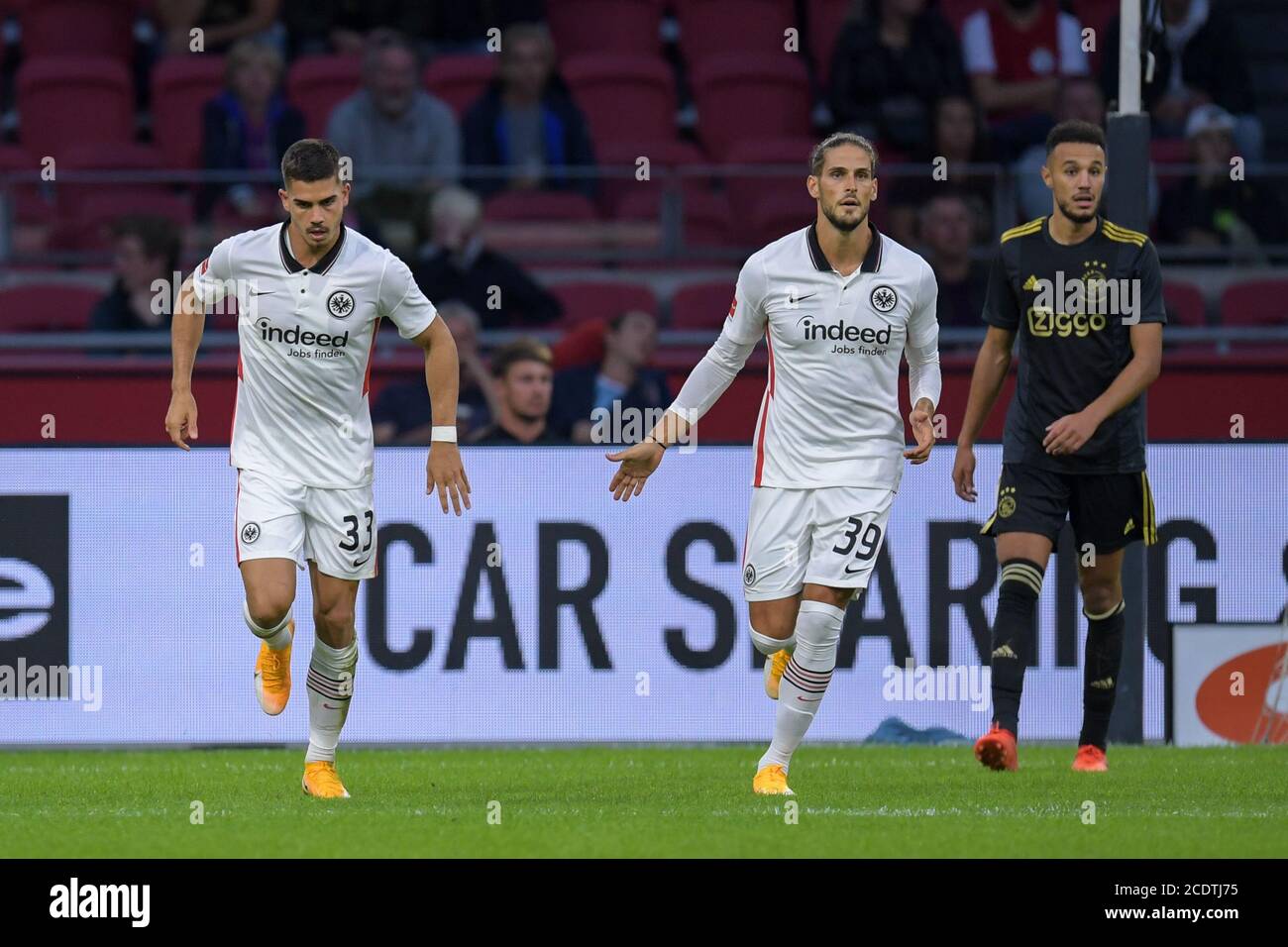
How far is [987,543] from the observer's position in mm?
10398

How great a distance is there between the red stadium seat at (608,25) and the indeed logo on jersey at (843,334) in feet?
27.1

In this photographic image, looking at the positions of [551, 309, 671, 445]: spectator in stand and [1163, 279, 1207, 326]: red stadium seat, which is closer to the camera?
[551, 309, 671, 445]: spectator in stand

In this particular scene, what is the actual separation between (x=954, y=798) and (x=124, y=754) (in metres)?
4.07

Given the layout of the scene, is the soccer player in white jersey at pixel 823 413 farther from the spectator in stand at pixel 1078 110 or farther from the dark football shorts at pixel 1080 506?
the spectator in stand at pixel 1078 110

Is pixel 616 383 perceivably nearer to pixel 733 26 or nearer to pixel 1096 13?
pixel 733 26

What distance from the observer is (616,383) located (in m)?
11.8

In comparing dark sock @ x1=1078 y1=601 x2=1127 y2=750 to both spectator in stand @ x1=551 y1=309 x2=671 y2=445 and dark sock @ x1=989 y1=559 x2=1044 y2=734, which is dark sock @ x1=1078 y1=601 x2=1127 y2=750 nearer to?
dark sock @ x1=989 y1=559 x2=1044 y2=734

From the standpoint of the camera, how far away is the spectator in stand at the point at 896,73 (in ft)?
47.4

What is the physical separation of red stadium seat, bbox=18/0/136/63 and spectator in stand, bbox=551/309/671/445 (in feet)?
18.8

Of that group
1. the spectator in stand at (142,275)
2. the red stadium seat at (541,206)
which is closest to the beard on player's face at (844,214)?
Result: the spectator in stand at (142,275)

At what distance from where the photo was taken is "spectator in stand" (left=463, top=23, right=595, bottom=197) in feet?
46.0

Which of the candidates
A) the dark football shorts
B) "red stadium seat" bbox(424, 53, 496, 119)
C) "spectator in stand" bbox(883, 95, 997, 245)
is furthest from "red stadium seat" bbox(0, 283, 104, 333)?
the dark football shorts

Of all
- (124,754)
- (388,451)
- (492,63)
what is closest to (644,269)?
(492,63)
